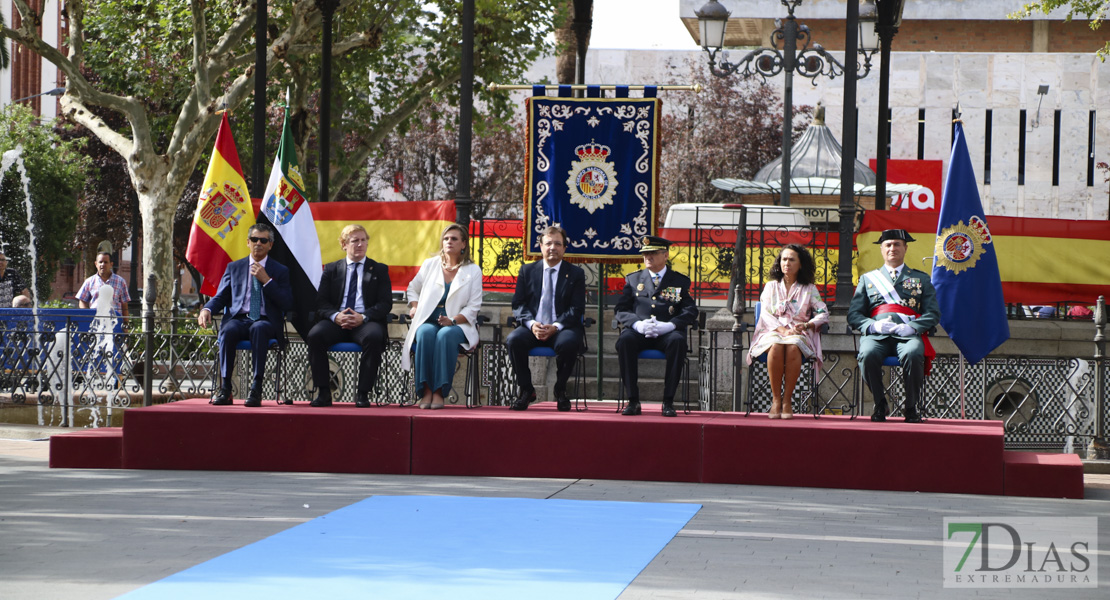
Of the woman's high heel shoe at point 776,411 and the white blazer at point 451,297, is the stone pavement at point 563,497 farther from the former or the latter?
the white blazer at point 451,297

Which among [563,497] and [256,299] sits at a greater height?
[256,299]

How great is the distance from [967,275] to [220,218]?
750 centimetres

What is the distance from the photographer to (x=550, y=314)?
10.5 m

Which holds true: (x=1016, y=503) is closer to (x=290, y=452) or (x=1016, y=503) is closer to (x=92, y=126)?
(x=290, y=452)

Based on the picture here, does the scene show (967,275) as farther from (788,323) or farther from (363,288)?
(363,288)

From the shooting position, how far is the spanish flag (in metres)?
12.5

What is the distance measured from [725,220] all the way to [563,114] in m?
11.5

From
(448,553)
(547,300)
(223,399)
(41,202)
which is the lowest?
(448,553)

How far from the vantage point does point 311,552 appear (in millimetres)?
6434

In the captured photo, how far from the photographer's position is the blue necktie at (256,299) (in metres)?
10.5

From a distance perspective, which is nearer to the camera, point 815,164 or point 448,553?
point 448,553

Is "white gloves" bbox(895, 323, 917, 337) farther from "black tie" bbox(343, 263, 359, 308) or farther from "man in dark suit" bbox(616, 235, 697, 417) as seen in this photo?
"black tie" bbox(343, 263, 359, 308)

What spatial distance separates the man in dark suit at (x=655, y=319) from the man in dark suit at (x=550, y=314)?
1.35 ft

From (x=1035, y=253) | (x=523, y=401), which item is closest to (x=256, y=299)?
(x=523, y=401)
